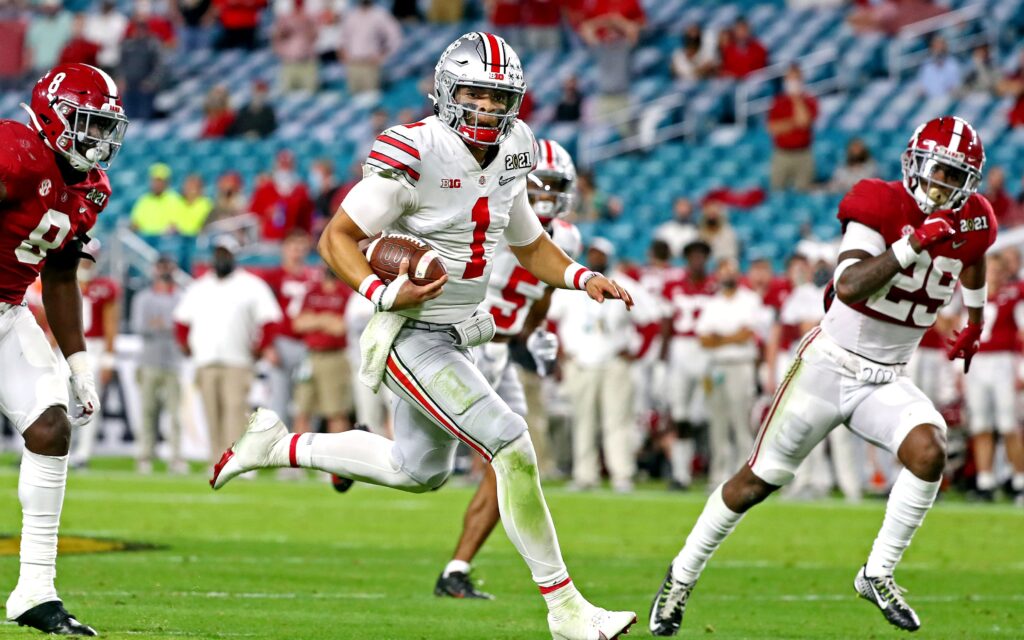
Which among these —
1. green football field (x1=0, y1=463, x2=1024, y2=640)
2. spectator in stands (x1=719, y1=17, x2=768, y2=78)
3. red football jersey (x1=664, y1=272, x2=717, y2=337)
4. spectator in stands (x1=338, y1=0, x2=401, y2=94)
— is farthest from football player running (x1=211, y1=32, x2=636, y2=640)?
spectator in stands (x1=338, y1=0, x2=401, y2=94)

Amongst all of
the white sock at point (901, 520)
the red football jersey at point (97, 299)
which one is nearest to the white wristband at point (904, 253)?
the white sock at point (901, 520)

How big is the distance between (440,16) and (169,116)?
4.28 metres

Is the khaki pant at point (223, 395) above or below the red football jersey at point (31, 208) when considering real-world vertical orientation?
below

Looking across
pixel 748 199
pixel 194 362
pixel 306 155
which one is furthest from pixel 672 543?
pixel 306 155

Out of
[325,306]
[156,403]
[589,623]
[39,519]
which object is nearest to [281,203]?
[156,403]

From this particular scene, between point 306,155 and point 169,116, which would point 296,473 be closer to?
point 306,155

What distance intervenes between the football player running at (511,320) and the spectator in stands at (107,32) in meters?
18.2

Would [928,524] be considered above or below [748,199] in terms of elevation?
below

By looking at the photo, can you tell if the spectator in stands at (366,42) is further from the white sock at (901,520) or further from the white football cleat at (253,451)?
the white sock at (901,520)

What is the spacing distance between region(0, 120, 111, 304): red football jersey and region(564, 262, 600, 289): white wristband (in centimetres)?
181

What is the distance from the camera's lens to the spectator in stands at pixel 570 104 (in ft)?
69.5

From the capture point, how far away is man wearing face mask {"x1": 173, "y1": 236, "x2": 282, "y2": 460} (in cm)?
1573

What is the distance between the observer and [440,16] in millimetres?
25203

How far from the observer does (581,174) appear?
19.5 m
